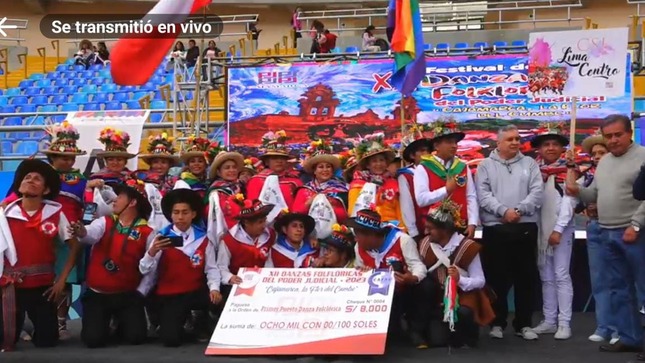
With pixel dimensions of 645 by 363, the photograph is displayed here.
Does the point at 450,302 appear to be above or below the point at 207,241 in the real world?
below

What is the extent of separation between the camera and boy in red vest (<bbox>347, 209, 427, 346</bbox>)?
6074mm

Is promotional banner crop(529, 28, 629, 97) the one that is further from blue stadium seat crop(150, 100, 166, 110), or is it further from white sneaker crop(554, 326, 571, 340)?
blue stadium seat crop(150, 100, 166, 110)

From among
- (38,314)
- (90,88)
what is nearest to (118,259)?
(38,314)

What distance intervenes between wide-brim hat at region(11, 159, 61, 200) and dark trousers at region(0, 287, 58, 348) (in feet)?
2.60

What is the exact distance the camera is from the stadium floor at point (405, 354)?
5613mm

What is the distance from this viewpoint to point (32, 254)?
20.4 feet

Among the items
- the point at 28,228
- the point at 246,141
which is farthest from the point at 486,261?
the point at 246,141

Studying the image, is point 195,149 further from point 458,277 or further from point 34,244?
point 458,277

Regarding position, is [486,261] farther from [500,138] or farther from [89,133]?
[89,133]

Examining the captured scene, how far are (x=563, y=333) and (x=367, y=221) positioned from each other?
6.24 ft

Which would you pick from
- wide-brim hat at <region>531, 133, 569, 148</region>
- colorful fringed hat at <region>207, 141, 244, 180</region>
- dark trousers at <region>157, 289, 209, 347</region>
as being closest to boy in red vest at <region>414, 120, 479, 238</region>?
wide-brim hat at <region>531, 133, 569, 148</region>

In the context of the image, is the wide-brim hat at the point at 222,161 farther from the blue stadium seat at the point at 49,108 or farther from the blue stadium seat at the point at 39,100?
the blue stadium seat at the point at 39,100

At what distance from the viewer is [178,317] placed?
20.5 ft

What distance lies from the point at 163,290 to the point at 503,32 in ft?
47.5
